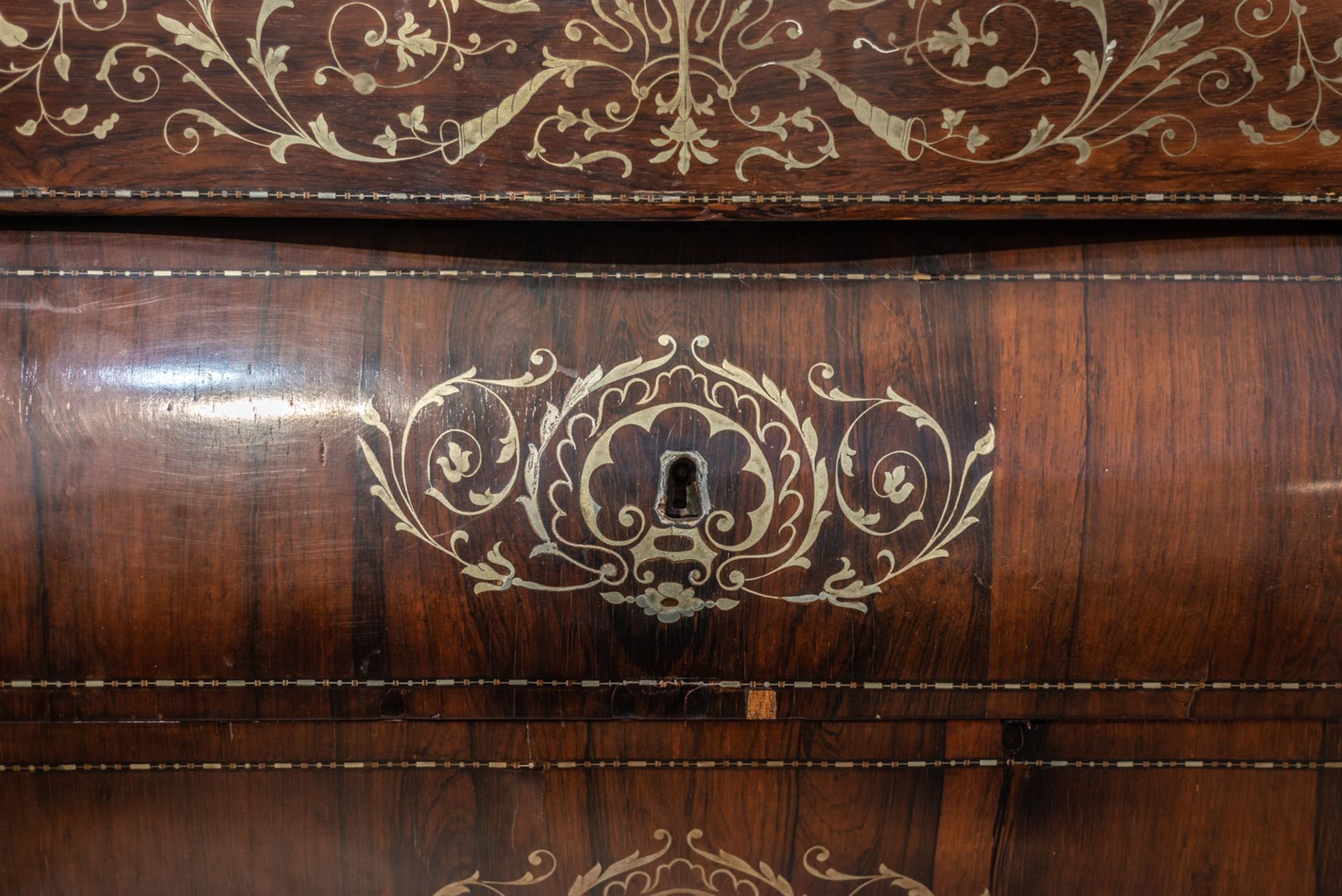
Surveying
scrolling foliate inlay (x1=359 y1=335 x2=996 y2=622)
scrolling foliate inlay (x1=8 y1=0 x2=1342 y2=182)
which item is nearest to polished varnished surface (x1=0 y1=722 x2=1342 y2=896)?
scrolling foliate inlay (x1=359 y1=335 x2=996 y2=622)

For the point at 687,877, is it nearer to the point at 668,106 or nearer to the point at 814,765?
the point at 814,765

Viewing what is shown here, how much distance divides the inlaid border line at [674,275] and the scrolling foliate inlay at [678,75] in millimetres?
98

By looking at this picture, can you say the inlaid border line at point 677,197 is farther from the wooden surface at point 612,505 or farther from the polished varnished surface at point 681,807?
the polished varnished surface at point 681,807

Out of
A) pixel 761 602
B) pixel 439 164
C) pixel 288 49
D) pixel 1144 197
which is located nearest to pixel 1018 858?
pixel 761 602

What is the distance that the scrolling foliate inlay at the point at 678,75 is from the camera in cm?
74

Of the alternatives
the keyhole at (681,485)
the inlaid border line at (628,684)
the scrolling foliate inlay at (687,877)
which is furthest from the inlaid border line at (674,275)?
the scrolling foliate inlay at (687,877)

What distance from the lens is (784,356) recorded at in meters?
0.81

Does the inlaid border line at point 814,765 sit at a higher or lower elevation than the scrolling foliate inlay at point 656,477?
lower

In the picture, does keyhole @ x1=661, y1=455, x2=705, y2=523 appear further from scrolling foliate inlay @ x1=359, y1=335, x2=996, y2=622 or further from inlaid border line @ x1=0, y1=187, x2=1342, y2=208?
inlaid border line @ x1=0, y1=187, x2=1342, y2=208

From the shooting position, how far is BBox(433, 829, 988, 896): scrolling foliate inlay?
2.79ft

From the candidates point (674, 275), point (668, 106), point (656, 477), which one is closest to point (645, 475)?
point (656, 477)

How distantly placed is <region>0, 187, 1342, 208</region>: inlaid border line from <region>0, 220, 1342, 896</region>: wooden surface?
0.05 meters

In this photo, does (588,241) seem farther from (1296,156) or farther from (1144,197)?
(1296,156)

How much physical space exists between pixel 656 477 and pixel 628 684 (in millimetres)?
183
